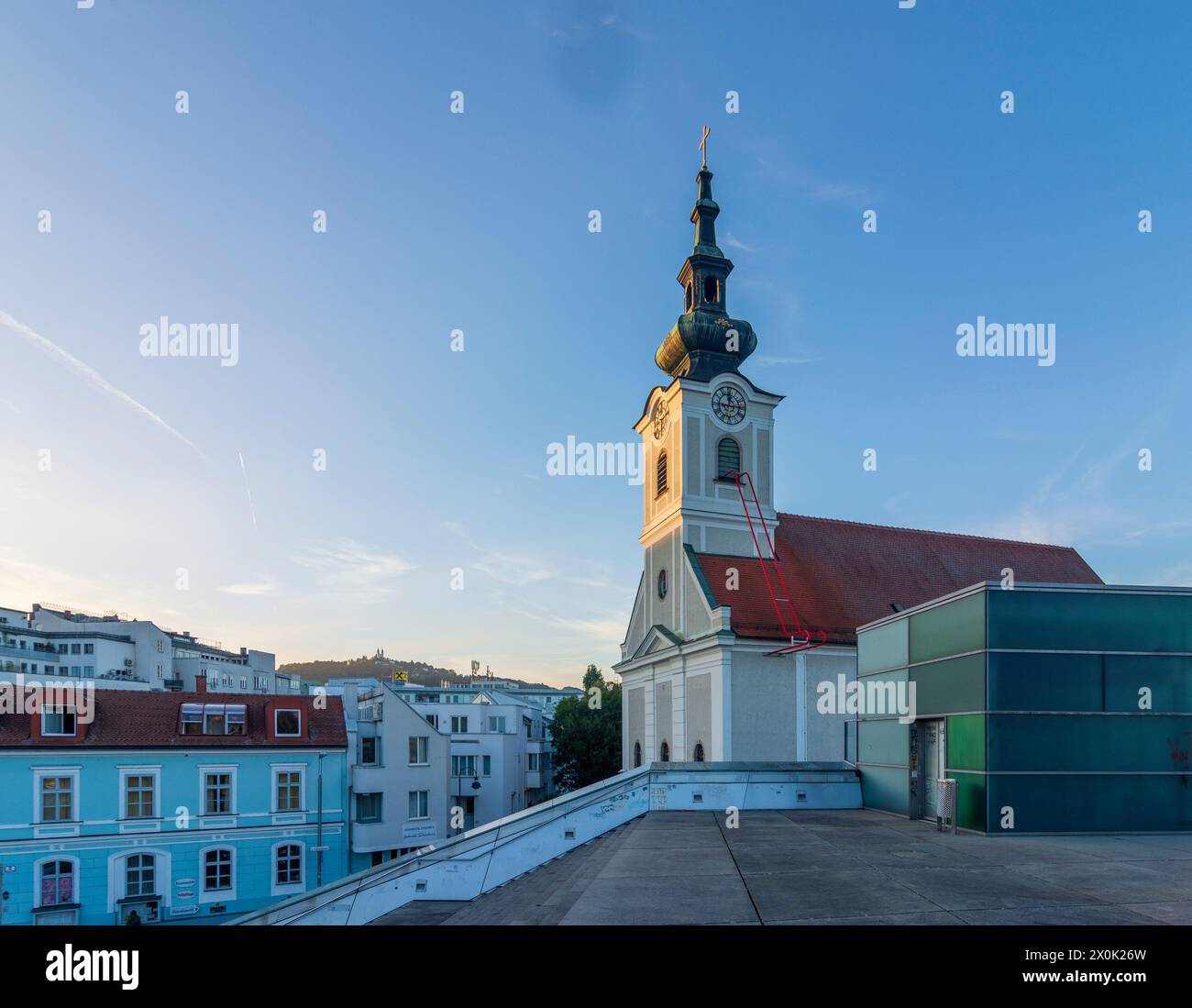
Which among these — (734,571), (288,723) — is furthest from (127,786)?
(734,571)

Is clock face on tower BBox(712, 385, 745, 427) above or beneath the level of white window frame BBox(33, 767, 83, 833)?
above

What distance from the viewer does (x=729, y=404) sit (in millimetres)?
38219

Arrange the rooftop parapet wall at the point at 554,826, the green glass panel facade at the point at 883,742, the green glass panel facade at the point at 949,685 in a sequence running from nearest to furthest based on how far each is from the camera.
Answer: the rooftop parapet wall at the point at 554,826 < the green glass panel facade at the point at 949,685 < the green glass panel facade at the point at 883,742

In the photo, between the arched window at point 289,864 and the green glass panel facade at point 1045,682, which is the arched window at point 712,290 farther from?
the arched window at point 289,864

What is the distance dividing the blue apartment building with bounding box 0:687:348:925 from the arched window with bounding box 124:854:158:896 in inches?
Result: 1.9

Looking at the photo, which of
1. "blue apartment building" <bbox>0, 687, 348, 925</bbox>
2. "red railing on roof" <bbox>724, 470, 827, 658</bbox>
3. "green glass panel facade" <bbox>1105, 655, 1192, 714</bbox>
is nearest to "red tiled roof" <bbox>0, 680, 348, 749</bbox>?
"blue apartment building" <bbox>0, 687, 348, 925</bbox>

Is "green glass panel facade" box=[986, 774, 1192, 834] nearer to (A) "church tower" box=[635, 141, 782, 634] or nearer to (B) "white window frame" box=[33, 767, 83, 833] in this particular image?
(A) "church tower" box=[635, 141, 782, 634]

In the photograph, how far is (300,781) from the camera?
36.4m

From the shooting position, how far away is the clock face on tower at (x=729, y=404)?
125 feet

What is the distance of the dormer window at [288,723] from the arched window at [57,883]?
8.49m

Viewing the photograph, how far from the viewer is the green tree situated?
5831 centimetres

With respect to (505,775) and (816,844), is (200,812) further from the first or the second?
(816,844)

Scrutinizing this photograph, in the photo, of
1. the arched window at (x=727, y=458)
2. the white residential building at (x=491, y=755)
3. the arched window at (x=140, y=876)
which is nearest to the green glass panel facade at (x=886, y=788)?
the arched window at (x=727, y=458)

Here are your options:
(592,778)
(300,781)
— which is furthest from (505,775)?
(300,781)
